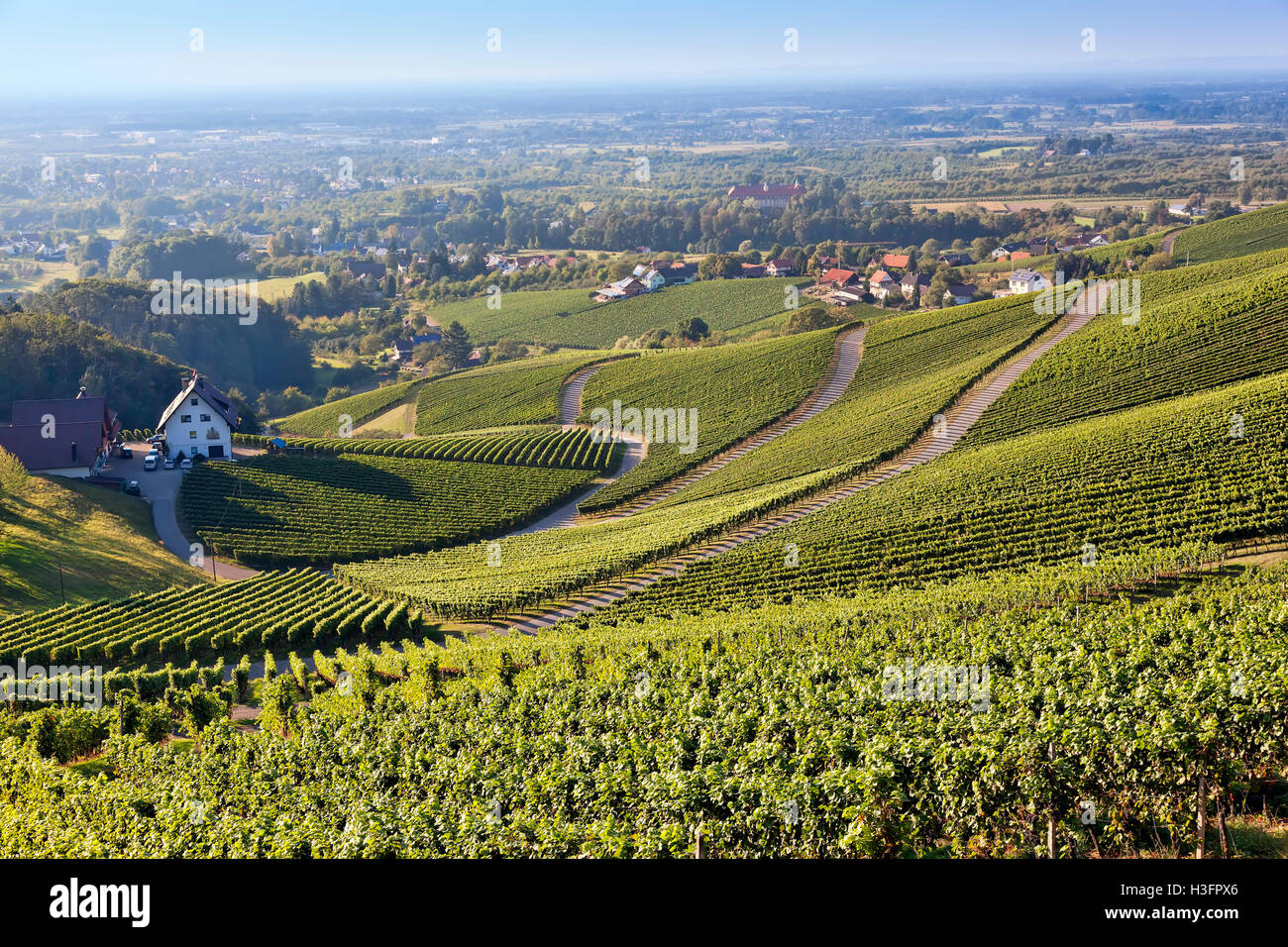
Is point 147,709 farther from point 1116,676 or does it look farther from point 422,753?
point 1116,676

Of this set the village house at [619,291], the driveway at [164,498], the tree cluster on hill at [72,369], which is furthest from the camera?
the village house at [619,291]

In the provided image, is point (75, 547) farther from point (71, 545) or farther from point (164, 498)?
point (164, 498)

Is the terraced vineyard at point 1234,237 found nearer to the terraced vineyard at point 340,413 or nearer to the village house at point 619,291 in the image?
the village house at point 619,291

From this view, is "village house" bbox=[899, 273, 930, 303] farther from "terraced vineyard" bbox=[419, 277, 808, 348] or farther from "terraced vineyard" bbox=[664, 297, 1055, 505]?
"terraced vineyard" bbox=[664, 297, 1055, 505]

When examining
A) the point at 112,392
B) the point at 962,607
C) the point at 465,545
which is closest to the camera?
the point at 962,607

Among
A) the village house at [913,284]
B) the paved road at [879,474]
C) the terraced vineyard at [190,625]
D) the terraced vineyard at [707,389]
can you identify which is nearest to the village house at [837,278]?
the village house at [913,284]
